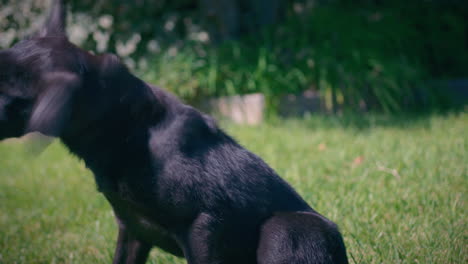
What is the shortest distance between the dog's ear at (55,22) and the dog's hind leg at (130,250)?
0.91 metres

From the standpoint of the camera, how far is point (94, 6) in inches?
223

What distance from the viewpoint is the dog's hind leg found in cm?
178

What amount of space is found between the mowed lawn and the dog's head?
144 mm

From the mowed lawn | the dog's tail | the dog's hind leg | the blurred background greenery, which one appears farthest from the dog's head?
the blurred background greenery

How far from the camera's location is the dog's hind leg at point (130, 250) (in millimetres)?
1784

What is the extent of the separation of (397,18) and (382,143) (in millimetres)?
3477

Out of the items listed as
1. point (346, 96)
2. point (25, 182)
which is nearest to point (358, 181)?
point (346, 96)

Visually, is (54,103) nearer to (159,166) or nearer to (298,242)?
(159,166)

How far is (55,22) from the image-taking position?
5.52ft

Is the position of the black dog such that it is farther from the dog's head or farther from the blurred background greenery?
the blurred background greenery

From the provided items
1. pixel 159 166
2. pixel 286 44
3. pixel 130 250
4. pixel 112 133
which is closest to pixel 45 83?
pixel 112 133

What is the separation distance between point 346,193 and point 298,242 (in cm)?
126

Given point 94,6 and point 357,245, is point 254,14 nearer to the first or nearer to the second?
point 94,6

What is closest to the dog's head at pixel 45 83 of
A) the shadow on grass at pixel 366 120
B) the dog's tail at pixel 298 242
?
the dog's tail at pixel 298 242
